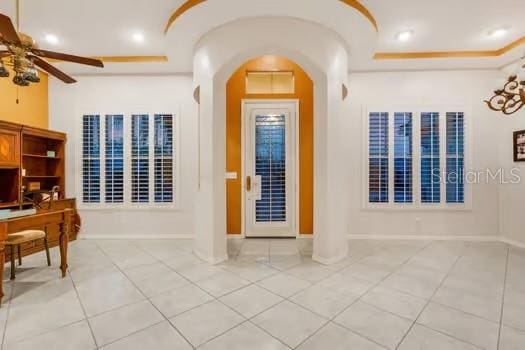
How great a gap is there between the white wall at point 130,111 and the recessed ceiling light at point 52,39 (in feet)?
2.86

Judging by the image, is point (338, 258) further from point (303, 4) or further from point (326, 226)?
point (303, 4)

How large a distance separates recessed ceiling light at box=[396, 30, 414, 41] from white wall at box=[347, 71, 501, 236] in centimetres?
86

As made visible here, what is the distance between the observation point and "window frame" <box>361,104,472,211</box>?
4172 mm

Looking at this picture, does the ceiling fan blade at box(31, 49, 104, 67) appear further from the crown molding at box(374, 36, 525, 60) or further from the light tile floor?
the crown molding at box(374, 36, 525, 60)

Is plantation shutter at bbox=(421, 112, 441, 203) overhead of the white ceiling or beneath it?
Result: beneath

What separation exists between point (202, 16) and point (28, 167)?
3.73 m

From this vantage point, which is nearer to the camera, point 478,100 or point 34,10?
point 34,10

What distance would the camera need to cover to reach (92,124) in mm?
4332

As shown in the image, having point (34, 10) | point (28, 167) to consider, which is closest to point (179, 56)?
point (34, 10)

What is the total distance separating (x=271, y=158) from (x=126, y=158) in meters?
2.57

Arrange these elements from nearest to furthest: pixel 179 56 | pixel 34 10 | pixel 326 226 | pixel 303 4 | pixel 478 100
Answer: pixel 303 4 → pixel 34 10 → pixel 326 226 → pixel 179 56 → pixel 478 100

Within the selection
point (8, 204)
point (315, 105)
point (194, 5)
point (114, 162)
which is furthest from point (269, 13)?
point (8, 204)

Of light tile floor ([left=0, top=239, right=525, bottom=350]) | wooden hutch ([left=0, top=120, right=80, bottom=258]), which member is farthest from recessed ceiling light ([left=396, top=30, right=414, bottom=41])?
wooden hutch ([left=0, top=120, right=80, bottom=258])

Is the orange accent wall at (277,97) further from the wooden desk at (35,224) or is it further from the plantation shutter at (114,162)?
the wooden desk at (35,224)
